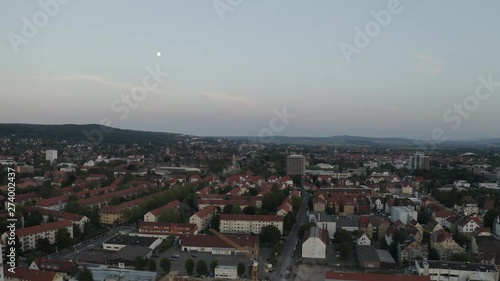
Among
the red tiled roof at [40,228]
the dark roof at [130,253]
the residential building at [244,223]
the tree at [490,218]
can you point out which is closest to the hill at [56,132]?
the red tiled roof at [40,228]

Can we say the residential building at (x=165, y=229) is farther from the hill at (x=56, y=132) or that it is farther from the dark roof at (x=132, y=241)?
the hill at (x=56, y=132)

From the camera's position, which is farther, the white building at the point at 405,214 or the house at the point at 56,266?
the white building at the point at 405,214

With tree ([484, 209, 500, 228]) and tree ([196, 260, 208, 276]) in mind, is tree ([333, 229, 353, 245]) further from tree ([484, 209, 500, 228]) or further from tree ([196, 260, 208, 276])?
tree ([484, 209, 500, 228])

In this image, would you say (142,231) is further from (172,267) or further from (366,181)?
(366,181)

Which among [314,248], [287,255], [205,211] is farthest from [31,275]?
[205,211]

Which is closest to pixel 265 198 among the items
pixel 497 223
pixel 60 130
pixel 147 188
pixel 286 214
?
pixel 286 214

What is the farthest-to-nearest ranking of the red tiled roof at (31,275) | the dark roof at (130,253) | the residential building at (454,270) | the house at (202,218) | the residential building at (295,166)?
the residential building at (295,166), the house at (202,218), the dark roof at (130,253), the residential building at (454,270), the red tiled roof at (31,275)
